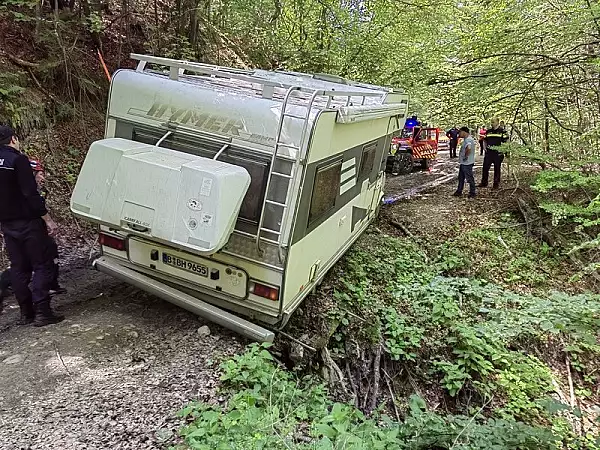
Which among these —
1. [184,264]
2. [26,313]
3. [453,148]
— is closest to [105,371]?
[184,264]

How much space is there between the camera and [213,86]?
5.32 metres

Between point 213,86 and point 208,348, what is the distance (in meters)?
2.90

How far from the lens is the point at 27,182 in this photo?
4.68 metres

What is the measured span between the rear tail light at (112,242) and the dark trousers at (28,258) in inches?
22.3

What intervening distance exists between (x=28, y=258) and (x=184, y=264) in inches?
65.1

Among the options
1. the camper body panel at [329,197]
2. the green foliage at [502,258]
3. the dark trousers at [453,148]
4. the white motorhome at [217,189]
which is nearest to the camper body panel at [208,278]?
the white motorhome at [217,189]

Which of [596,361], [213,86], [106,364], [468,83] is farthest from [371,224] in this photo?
[106,364]

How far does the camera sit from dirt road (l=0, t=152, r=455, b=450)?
139 inches

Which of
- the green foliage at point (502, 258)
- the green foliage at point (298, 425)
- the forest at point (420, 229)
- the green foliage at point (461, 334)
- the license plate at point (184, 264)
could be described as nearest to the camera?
the green foliage at point (298, 425)

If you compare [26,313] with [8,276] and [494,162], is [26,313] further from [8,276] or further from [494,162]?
[494,162]

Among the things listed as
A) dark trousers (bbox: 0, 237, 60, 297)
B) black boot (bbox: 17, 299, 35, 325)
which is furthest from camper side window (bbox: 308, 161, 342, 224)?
black boot (bbox: 17, 299, 35, 325)

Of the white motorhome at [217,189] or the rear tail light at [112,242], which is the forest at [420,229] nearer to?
the white motorhome at [217,189]

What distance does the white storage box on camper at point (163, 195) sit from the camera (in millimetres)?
4102

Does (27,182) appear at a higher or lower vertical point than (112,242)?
higher
